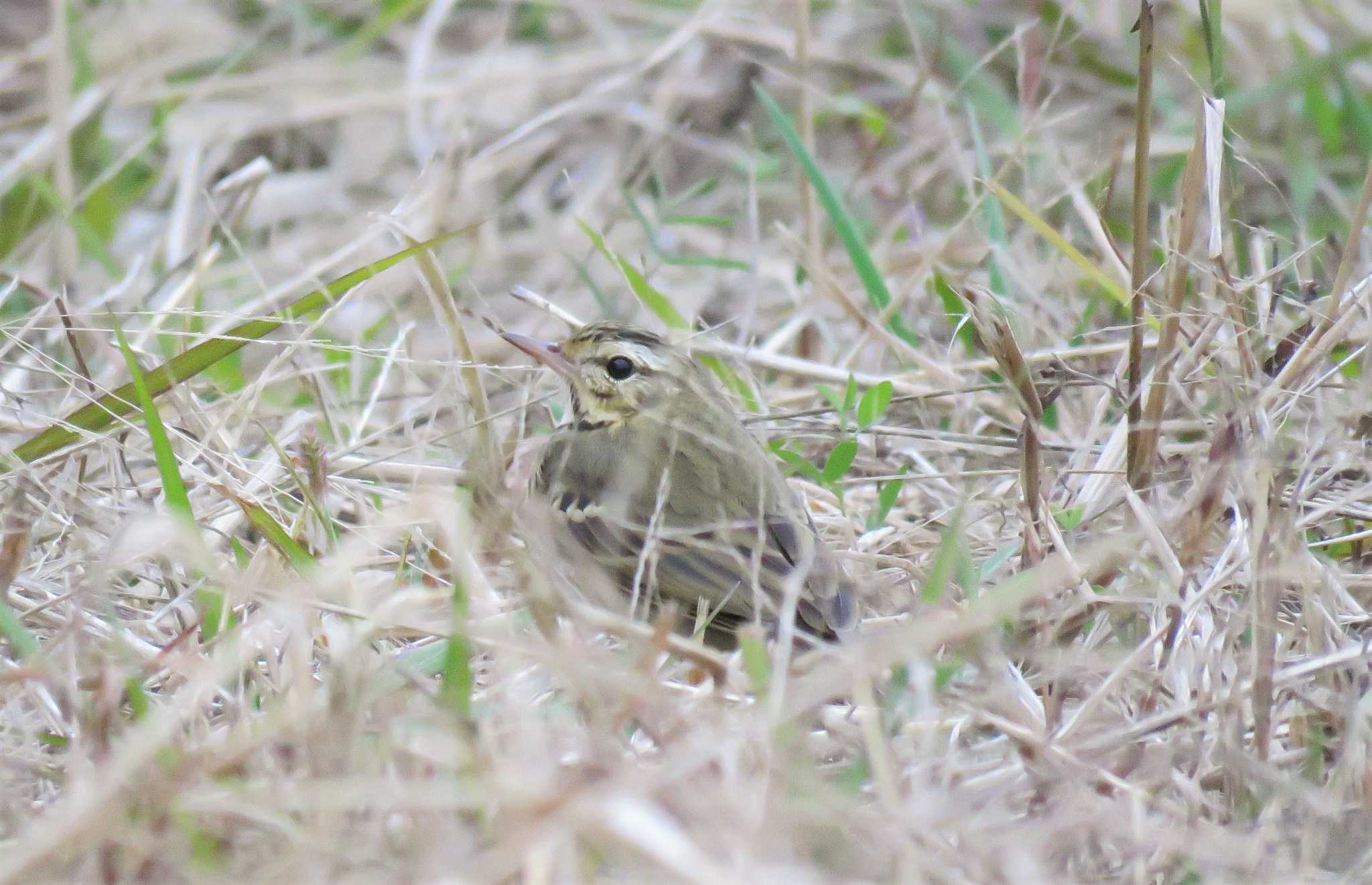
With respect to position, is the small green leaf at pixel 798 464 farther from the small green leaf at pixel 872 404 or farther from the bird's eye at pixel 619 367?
the bird's eye at pixel 619 367

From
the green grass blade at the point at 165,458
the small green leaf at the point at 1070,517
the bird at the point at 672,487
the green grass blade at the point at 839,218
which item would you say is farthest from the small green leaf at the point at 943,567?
the green grass blade at the point at 839,218

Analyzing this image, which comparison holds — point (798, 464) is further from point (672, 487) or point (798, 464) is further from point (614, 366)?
point (614, 366)

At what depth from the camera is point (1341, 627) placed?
2572 millimetres

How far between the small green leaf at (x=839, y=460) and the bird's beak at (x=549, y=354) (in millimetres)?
671

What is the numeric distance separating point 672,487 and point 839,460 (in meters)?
0.34

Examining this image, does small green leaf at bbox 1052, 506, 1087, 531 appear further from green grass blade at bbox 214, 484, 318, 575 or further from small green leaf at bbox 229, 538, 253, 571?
small green leaf at bbox 229, 538, 253, 571

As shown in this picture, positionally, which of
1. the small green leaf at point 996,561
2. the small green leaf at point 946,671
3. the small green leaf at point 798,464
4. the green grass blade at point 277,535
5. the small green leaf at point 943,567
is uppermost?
the small green leaf at point 943,567

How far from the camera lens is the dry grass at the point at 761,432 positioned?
6.26 ft

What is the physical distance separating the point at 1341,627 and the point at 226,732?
1716 mm

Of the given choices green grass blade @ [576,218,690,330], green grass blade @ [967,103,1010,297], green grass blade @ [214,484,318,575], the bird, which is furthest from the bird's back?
green grass blade @ [967,103,1010,297]

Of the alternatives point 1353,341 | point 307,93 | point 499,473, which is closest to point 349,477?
point 499,473

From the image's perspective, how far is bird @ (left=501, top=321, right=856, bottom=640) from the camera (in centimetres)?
283

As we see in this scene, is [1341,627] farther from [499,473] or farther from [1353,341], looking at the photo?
[499,473]

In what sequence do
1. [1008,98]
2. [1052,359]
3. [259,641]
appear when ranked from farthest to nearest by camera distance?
1. [1008,98]
2. [1052,359]
3. [259,641]
